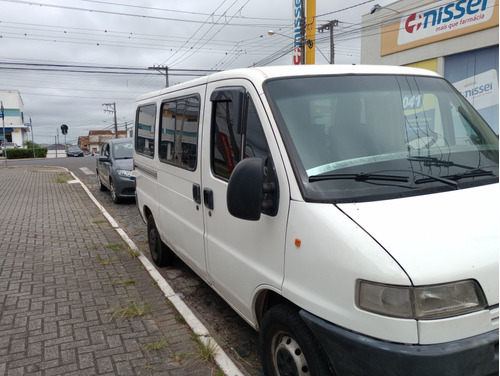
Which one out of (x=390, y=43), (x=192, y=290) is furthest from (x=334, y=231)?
(x=390, y=43)

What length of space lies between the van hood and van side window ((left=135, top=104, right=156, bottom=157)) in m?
3.48

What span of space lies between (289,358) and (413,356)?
0.87 meters

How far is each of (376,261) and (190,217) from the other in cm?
227

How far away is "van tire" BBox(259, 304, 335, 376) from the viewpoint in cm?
224

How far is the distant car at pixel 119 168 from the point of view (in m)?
10.3

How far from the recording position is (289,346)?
8.14 feet

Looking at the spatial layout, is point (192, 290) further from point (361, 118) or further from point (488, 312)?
point (488, 312)

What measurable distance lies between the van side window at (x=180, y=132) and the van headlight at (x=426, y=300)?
7.13 ft

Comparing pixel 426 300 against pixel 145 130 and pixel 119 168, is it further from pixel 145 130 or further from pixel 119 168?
pixel 119 168

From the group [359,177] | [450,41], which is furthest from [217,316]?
[450,41]

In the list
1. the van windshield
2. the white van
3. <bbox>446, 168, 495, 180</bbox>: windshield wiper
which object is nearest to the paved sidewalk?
the white van

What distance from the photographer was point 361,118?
2.72 m

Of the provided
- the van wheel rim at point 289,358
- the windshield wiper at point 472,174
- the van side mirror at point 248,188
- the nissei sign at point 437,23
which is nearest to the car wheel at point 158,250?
the van wheel rim at point 289,358

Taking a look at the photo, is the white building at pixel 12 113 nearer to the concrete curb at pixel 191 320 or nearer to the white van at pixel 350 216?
the concrete curb at pixel 191 320
